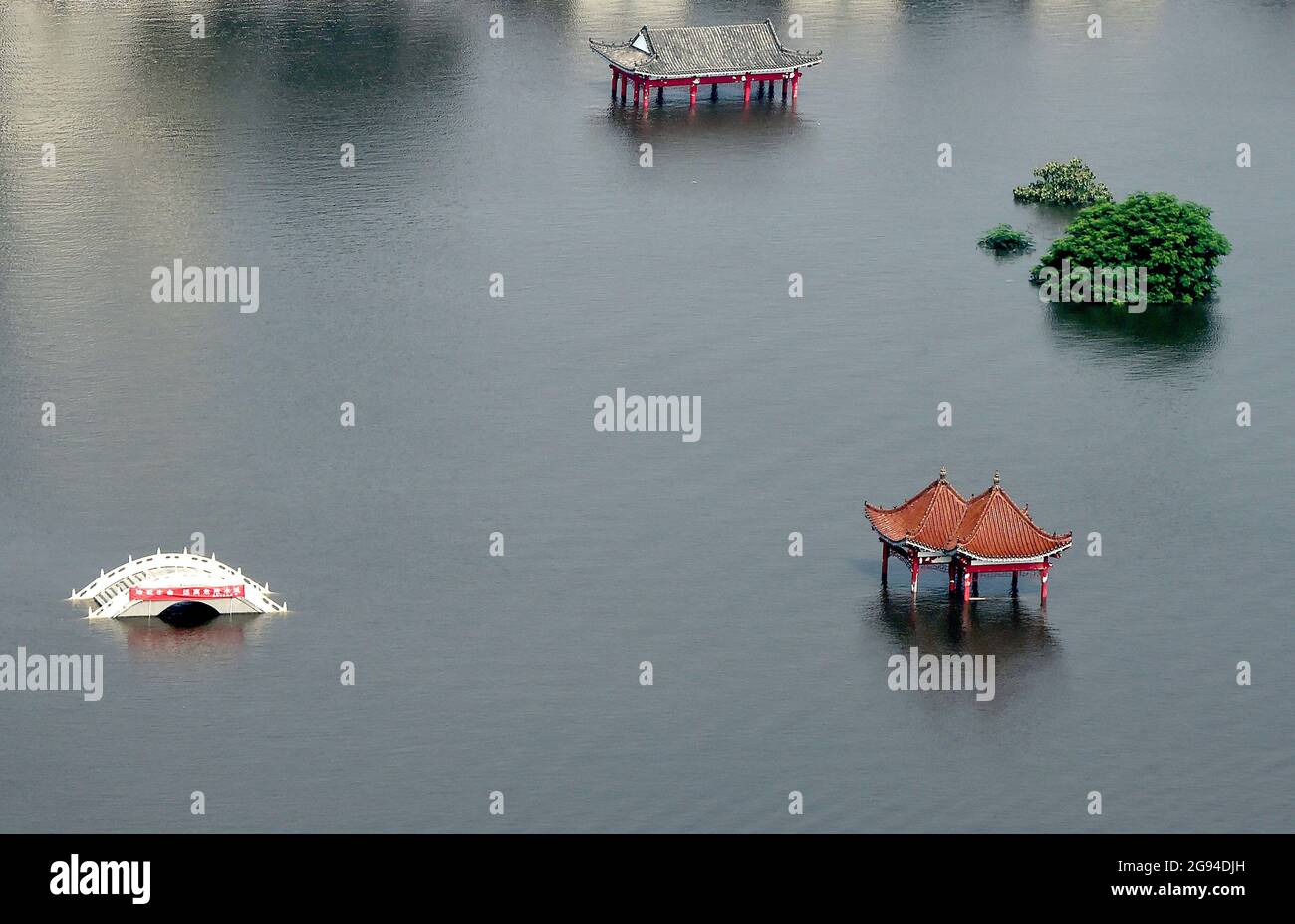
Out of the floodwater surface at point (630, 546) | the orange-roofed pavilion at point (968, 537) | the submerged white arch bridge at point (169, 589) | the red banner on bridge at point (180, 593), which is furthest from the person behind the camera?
the orange-roofed pavilion at point (968, 537)

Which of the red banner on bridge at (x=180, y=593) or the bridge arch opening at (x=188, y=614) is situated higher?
the red banner on bridge at (x=180, y=593)

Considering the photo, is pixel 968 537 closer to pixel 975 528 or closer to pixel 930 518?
pixel 975 528

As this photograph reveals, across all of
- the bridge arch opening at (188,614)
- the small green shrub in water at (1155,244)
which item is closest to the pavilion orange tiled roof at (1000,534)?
the bridge arch opening at (188,614)

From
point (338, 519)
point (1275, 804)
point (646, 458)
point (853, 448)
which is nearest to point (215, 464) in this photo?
point (338, 519)

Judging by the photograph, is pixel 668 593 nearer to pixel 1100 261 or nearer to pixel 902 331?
pixel 902 331

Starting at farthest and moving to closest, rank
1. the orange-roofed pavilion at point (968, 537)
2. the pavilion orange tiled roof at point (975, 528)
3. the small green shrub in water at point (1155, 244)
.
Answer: the small green shrub in water at point (1155, 244)
the orange-roofed pavilion at point (968, 537)
the pavilion orange tiled roof at point (975, 528)

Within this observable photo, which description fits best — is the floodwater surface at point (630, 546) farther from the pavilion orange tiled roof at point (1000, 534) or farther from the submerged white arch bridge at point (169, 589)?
the pavilion orange tiled roof at point (1000, 534)

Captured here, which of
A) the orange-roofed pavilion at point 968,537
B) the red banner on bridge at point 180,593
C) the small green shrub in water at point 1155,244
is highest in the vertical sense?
the small green shrub in water at point 1155,244
